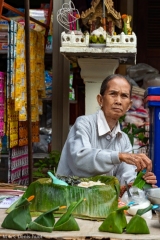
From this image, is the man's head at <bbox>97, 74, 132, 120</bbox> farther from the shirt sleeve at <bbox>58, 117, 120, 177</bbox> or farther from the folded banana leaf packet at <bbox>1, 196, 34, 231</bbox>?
the folded banana leaf packet at <bbox>1, 196, 34, 231</bbox>

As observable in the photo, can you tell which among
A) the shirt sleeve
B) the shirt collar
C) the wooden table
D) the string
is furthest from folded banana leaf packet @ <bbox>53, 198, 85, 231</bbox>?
the string

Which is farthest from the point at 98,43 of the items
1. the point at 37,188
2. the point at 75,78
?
the point at 37,188

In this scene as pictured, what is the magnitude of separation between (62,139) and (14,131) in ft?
1.79

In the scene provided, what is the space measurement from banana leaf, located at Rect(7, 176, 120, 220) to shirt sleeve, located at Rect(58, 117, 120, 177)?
457 millimetres

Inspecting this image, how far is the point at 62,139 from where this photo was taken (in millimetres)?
5094

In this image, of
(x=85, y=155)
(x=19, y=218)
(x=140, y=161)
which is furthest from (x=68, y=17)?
(x=19, y=218)

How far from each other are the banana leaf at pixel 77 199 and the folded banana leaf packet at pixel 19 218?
21cm

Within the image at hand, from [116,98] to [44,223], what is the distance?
137 centimetres

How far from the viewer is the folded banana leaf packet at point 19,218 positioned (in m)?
1.81

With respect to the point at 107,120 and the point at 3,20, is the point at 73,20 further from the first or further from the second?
the point at 107,120

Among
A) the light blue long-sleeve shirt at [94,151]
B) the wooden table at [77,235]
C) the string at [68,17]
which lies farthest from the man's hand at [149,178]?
the string at [68,17]

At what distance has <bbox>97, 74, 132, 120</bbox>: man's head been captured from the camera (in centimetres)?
303

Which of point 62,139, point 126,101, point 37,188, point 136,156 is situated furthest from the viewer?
point 62,139

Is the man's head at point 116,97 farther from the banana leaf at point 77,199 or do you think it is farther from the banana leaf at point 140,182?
the banana leaf at point 77,199
